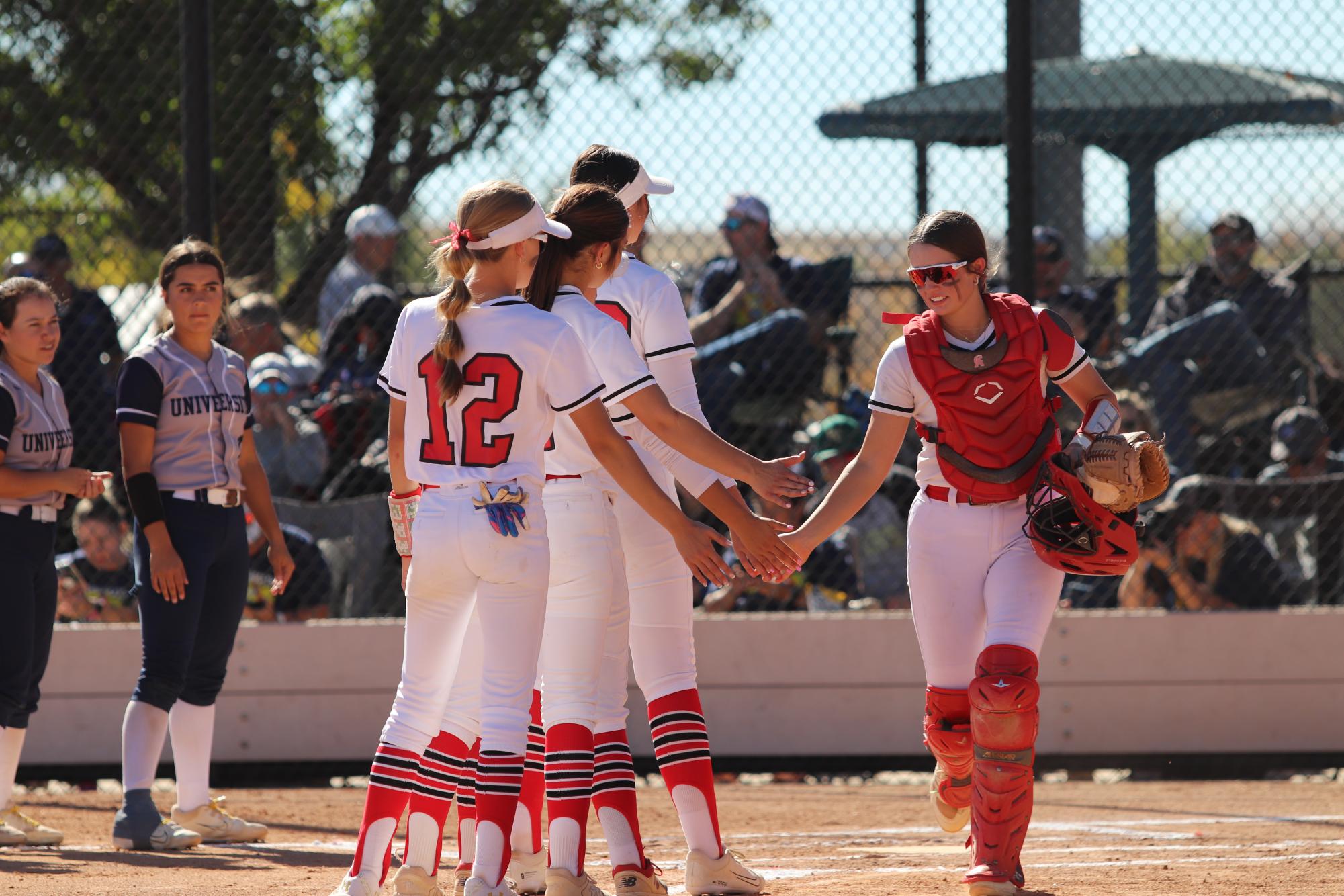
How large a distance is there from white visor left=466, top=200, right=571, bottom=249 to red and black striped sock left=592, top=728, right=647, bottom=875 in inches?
51.5

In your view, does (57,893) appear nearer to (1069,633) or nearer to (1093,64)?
(1069,633)

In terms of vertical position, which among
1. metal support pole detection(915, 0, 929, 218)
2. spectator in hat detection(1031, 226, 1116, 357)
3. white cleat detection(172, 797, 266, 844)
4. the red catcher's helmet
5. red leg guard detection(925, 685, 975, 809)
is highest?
metal support pole detection(915, 0, 929, 218)

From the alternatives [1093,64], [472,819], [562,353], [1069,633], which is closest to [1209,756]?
[1069,633]

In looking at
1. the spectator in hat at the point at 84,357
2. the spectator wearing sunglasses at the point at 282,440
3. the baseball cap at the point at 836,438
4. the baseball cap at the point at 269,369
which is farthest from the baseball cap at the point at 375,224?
the baseball cap at the point at 836,438

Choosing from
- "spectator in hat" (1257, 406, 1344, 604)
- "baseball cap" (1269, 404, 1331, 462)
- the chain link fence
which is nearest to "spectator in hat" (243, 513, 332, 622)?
the chain link fence

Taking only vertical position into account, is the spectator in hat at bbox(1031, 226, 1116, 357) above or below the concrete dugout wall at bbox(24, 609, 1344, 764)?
above

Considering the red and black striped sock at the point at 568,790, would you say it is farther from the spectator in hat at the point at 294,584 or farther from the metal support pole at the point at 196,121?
the metal support pole at the point at 196,121

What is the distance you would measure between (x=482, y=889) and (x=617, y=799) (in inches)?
22.8

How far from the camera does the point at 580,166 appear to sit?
4562mm

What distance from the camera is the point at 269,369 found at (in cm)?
749

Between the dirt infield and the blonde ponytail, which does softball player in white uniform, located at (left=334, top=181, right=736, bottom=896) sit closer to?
the blonde ponytail

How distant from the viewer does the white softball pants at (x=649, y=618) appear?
167 inches

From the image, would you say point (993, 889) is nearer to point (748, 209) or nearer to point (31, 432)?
point (31, 432)

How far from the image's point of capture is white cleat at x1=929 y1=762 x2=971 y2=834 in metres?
4.56
